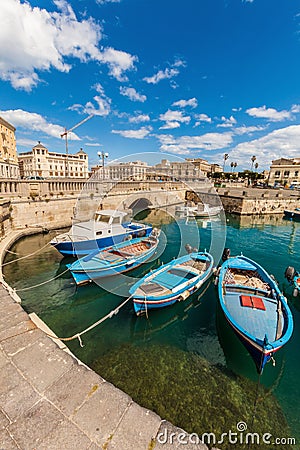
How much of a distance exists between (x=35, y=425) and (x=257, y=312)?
912 cm

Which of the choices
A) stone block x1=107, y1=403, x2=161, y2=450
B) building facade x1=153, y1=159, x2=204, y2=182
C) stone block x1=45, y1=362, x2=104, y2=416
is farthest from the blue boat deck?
building facade x1=153, y1=159, x2=204, y2=182

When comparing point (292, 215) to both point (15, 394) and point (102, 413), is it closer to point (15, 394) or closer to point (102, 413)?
point (102, 413)

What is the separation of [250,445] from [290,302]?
8.82 m

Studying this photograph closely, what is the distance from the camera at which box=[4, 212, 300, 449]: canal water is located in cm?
659

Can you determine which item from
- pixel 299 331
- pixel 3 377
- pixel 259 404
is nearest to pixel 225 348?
pixel 259 404

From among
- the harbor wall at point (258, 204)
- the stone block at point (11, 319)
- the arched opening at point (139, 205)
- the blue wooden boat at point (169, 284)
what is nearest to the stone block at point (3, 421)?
the stone block at point (11, 319)

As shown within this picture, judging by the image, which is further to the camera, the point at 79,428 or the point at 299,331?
the point at 299,331

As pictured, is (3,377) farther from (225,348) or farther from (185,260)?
(185,260)

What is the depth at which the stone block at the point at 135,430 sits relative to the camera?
2.34m

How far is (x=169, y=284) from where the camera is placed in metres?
11.3

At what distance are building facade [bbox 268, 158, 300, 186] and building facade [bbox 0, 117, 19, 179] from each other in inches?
3622

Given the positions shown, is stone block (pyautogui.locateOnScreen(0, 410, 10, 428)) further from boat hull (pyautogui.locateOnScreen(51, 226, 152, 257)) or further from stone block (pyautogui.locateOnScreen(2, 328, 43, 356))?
boat hull (pyautogui.locateOnScreen(51, 226, 152, 257))

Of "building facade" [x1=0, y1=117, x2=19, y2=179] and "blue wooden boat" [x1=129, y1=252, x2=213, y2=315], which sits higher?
"building facade" [x1=0, y1=117, x2=19, y2=179]

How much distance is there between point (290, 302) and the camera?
1246 centimetres
